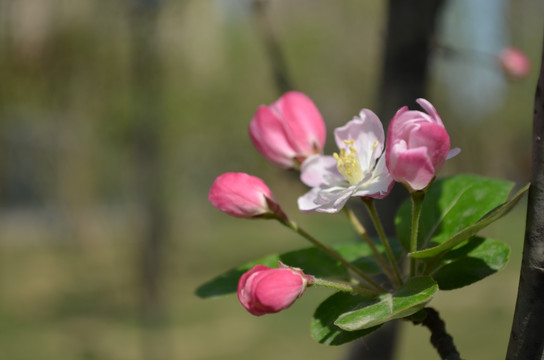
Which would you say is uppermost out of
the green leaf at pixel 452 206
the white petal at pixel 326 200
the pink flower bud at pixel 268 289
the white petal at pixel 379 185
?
the white petal at pixel 379 185

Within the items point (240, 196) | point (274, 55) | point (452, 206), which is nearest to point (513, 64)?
point (274, 55)

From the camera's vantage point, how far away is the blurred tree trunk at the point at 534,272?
545mm

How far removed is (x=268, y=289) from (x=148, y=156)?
4417 millimetres

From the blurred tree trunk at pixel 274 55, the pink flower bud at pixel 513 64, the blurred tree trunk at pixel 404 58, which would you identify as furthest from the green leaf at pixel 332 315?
the pink flower bud at pixel 513 64

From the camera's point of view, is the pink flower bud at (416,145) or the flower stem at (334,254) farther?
the flower stem at (334,254)

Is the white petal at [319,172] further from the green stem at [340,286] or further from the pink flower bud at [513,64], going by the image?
the pink flower bud at [513,64]

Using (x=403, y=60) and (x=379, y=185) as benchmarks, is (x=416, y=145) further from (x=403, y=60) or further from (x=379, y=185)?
(x=403, y=60)

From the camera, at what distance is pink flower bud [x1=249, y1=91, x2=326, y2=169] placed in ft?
2.82

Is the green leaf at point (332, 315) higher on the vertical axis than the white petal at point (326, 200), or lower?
lower

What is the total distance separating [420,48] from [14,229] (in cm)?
1890

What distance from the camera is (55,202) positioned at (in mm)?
18438

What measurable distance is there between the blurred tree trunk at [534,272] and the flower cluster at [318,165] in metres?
0.09

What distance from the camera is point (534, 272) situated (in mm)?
571

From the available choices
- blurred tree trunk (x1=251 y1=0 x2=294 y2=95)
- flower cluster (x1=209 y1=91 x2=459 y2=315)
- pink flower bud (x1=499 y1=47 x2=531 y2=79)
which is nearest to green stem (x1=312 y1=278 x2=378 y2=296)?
flower cluster (x1=209 y1=91 x2=459 y2=315)
